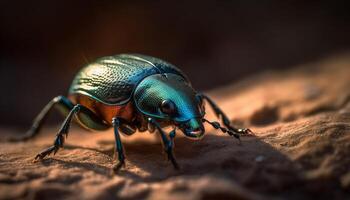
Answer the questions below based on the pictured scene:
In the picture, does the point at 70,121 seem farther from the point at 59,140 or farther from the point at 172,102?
the point at 172,102

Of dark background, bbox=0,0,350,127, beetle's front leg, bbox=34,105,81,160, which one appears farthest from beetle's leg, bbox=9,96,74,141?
dark background, bbox=0,0,350,127

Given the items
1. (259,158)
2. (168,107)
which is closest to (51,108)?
(168,107)

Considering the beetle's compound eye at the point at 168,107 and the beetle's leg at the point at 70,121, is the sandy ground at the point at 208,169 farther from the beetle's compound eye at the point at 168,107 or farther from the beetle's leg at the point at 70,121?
the beetle's compound eye at the point at 168,107

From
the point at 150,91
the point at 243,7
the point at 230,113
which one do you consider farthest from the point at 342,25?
the point at 150,91

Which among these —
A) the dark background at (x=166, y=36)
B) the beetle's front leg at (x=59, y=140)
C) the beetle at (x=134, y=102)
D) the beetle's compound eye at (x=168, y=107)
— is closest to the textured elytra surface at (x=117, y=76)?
the beetle at (x=134, y=102)

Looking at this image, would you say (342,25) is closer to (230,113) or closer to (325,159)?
(230,113)

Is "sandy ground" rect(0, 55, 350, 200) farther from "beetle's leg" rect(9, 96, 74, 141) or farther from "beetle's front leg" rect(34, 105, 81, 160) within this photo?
"beetle's leg" rect(9, 96, 74, 141)

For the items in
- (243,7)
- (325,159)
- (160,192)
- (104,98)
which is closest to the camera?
(160,192)
